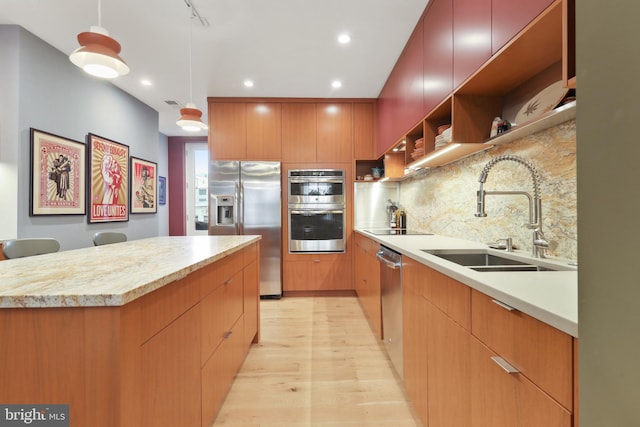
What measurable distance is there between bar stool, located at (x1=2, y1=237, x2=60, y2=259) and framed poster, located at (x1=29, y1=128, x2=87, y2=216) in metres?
1.23

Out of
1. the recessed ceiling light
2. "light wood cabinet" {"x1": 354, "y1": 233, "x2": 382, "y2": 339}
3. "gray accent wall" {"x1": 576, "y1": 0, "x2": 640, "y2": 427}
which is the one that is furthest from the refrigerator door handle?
"gray accent wall" {"x1": 576, "y1": 0, "x2": 640, "y2": 427}

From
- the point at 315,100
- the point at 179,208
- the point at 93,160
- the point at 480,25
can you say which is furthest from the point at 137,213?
the point at 480,25

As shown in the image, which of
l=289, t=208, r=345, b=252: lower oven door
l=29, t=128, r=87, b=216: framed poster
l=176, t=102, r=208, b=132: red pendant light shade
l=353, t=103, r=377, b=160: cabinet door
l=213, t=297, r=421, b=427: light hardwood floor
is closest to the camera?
l=213, t=297, r=421, b=427: light hardwood floor

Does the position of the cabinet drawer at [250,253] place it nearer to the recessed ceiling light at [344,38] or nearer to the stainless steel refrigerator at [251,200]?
the stainless steel refrigerator at [251,200]

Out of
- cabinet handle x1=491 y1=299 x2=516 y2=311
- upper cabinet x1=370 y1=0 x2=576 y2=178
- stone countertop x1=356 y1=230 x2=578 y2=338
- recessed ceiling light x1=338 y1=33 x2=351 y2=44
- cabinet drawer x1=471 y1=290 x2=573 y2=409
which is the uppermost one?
recessed ceiling light x1=338 y1=33 x2=351 y2=44

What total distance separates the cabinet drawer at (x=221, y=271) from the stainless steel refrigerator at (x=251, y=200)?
5.86 feet

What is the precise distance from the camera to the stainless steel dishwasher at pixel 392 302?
5.87 feet

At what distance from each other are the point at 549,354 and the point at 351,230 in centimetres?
320

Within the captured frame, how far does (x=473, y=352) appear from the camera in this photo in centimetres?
96

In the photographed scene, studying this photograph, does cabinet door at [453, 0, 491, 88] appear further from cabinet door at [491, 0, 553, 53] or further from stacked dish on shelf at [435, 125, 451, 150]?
stacked dish on shelf at [435, 125, 451, 150]

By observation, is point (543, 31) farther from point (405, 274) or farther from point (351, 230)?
point (351, 230)

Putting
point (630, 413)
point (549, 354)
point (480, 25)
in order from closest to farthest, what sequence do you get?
point (630, 413) < point (549, 354) < point (480, 25)

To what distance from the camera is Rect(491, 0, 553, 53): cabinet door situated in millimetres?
1040

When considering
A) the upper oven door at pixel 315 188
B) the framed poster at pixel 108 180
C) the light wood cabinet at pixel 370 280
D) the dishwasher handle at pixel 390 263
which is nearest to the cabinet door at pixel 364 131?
the upper oven door at pixel 315 188
